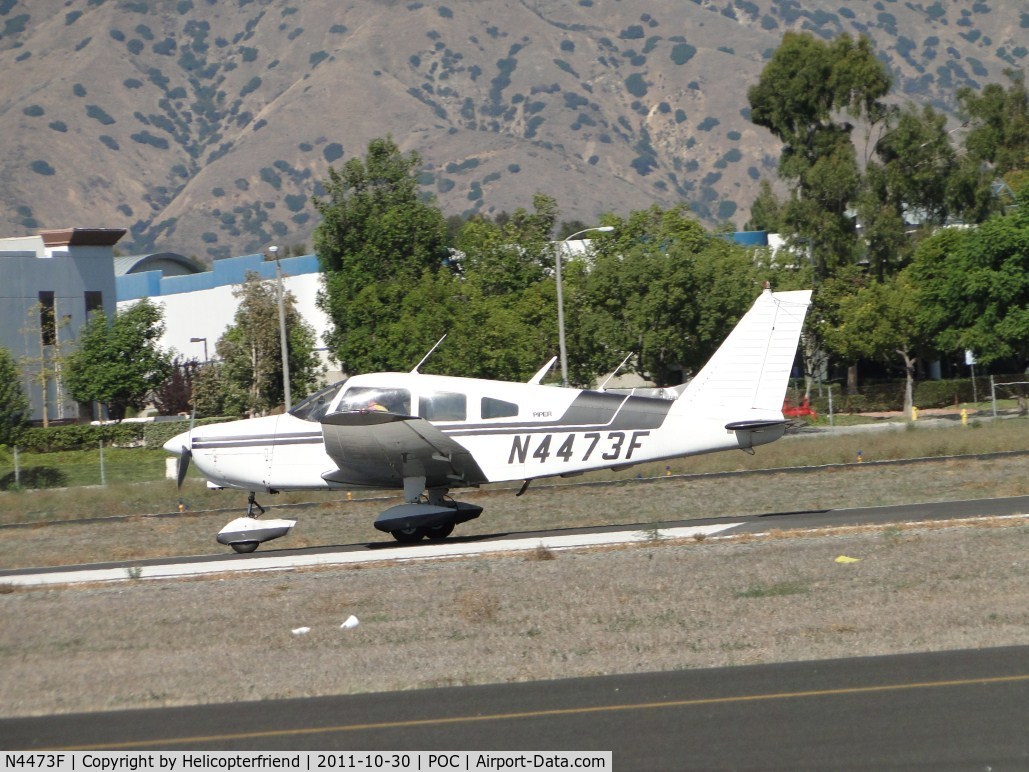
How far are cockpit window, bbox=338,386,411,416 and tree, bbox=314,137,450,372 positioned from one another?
38.1 metres

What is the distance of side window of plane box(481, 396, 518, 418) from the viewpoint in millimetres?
19406

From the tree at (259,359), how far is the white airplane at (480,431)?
3742cm

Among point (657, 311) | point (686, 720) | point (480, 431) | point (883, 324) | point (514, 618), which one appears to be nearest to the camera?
point (686, 720)

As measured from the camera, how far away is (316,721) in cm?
927

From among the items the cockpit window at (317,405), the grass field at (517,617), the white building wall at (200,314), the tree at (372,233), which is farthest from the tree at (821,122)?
the cockpit window at (317,405)

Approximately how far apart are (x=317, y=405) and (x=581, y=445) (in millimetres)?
4160

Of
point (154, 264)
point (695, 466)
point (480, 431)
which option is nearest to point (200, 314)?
point (154, 264)

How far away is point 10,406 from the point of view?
45156 millimetres

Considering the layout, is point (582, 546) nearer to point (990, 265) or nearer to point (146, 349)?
point (990, 265)

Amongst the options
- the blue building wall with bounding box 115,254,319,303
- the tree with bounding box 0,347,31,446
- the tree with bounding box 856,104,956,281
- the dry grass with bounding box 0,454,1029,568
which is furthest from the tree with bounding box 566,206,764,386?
the blue building wall with bounding box 115,254,319,303

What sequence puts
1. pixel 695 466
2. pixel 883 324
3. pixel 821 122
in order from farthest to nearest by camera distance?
pixel 821 122, pixel 883 324, pixel 695 466

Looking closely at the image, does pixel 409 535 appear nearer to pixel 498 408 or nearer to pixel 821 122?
pixel 498 408

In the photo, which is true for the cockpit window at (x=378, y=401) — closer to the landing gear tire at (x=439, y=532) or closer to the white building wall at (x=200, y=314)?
the landing gear tire at (x=439, y=532)

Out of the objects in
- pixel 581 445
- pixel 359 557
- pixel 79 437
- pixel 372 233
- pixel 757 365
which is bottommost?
pixel 359 557
